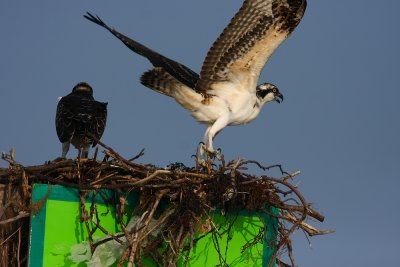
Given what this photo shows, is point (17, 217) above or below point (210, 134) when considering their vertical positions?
below

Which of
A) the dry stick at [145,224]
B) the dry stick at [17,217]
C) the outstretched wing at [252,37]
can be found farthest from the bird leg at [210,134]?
the dry stick at [17,217]

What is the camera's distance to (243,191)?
645cm

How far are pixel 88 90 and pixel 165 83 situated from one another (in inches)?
51.0

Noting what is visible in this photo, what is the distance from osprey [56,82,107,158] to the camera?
7.98 metres

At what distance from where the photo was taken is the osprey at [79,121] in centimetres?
798

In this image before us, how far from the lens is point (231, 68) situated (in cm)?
835

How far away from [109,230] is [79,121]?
201 centimetres

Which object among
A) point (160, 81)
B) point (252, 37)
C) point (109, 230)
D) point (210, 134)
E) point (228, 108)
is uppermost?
point (252, 37)

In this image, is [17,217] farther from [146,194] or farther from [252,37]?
[252,37]

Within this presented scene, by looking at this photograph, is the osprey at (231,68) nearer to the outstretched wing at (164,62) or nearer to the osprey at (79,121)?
the outstretched wing at (164,62)

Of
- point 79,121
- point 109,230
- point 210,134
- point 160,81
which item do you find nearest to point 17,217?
point 109,230

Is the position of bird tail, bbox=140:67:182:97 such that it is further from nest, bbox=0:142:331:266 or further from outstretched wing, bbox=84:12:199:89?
nest, bbox=0:142:331:266

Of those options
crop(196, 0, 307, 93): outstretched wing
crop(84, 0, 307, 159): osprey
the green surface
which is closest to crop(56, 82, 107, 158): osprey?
crop(84, 0, 307, 159): osprey

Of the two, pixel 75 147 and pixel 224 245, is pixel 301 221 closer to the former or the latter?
pixel 224 245
